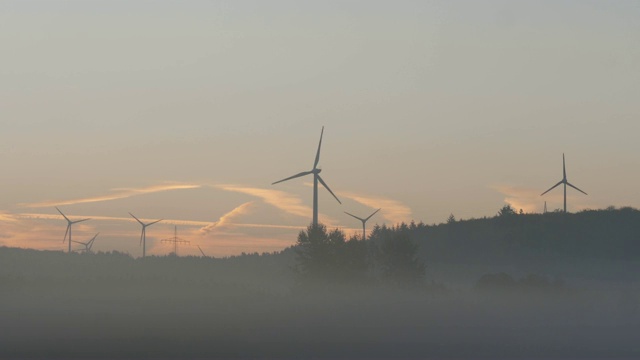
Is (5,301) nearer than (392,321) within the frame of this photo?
No

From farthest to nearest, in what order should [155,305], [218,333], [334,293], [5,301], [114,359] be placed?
[334,293]
[5,301]
[155,305]
[218,333]
[114,359]

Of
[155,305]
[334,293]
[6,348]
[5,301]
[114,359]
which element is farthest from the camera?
[334,293]

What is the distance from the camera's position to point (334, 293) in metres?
200

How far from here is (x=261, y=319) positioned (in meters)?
158

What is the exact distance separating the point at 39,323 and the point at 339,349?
40.2 meters

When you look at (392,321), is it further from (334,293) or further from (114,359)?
(114,359)

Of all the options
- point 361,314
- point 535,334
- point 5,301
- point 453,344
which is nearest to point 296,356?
point 453,344

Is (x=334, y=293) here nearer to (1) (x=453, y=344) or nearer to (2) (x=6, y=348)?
(1) (x=453, y=344)

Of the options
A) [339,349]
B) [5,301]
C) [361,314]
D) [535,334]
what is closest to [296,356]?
[339,349]

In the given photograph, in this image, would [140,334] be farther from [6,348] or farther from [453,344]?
[453,344]

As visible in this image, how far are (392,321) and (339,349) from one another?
1458 inches

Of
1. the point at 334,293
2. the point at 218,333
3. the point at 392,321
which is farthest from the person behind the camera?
the point at 334,293

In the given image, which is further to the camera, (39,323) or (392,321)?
(392,321)

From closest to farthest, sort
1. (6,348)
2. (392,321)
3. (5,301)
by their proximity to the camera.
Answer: (6,348) → (392,321) → (5,301)
